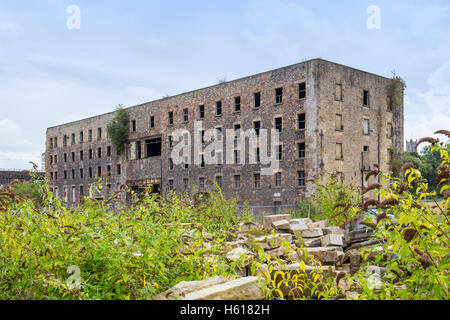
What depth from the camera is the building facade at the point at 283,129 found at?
32.9m

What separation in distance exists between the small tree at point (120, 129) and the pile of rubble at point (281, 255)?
3520 cm

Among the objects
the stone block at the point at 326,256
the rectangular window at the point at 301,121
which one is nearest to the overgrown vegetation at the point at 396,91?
the rectangular window at the point at 301,121

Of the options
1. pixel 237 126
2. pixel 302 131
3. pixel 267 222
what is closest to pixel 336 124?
pixel 302 131

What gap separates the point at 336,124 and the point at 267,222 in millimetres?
20540

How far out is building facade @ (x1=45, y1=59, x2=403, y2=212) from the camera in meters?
32.9

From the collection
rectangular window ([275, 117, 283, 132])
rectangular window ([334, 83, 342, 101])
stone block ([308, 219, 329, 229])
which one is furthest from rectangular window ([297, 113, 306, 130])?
stone block ([308, 219, 329, 229])

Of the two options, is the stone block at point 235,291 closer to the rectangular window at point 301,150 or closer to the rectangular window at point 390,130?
the rectangular window at point 301,150

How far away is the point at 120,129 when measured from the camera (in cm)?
4816

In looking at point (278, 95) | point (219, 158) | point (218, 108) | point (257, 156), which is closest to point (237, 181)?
point (219, 158)

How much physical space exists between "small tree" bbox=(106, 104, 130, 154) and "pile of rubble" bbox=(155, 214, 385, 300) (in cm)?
3520

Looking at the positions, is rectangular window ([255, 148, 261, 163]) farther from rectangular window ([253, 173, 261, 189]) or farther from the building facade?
rectangular window ([253, 173, 261, 189])

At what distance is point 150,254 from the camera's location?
18.3 ft

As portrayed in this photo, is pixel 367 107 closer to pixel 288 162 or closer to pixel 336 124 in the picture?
pixel 336 124
